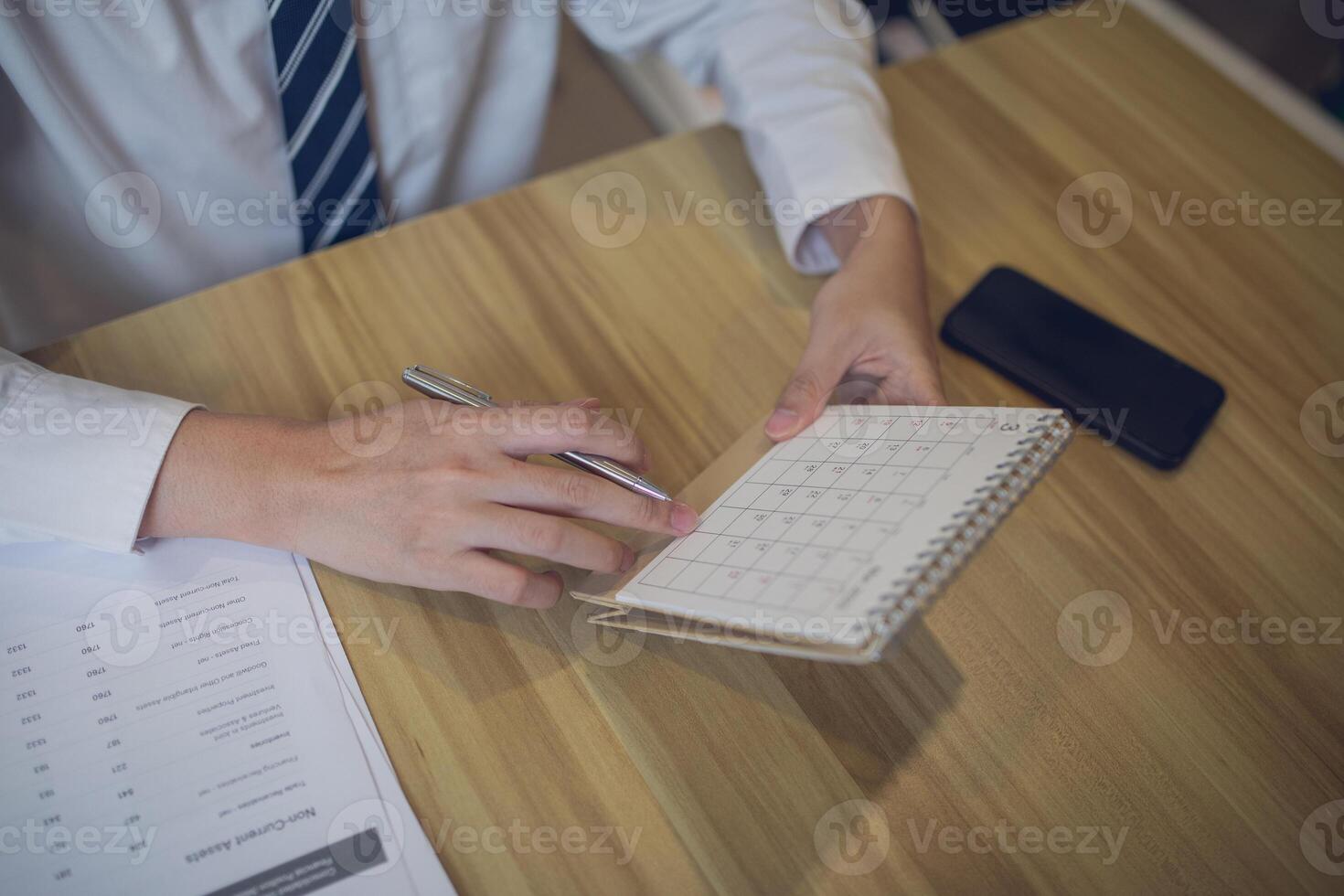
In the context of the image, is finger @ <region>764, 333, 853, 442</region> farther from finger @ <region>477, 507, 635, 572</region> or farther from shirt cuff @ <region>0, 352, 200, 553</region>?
shirt cuff @ <region>0, 352, 200, 553</region>

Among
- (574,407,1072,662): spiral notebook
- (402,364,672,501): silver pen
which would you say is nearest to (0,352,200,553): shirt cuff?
(402,364,672,501): silver pen

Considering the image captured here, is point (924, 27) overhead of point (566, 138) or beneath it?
overhead

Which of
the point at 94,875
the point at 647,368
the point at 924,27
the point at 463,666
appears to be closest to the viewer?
the point at 94,875

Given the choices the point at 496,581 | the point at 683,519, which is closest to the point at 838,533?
the point at 683,519

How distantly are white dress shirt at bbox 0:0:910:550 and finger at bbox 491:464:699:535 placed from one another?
26 centimetres

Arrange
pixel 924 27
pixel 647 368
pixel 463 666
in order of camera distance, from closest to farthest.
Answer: pixel 463 666 → pixel 647 368 → pixel 924 27

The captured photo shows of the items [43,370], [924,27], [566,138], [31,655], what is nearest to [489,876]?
[31,655]

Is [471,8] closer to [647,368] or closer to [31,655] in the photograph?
[647,368]

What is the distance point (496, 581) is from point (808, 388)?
292 mm

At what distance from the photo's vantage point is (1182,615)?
688mm

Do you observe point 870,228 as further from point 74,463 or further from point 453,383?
point 74,463

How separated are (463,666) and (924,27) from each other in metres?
1.33

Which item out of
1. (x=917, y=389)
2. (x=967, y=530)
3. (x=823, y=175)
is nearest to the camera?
(x=967, y=530)

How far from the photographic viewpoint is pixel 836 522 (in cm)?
55
